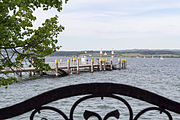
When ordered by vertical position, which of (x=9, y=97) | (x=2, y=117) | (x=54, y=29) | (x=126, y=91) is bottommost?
(x=9, y=97)

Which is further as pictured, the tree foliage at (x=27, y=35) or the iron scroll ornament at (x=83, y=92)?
the tree foliage at (x=27, y=35)

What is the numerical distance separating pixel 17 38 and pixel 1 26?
1.44 meters

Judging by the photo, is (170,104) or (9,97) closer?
(170,104)

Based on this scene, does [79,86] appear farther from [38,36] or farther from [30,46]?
[38,36]

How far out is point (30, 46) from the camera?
473 centimetres

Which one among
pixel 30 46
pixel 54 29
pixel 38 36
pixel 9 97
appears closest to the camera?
pixel 30 46

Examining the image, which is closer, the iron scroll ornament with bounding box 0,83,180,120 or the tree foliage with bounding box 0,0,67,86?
the iron scroll ornament with bounding box 0,83,180,120

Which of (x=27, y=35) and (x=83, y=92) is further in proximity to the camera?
(x=27, y=35)

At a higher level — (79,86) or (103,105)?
(79,86)

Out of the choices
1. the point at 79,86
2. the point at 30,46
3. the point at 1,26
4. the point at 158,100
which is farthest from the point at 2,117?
the point at 30,46

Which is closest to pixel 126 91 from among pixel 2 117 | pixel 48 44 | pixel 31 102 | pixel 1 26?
pixel 31 102

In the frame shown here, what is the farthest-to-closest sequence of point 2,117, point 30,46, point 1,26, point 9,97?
point 9,97 → point 30,46 → point 1,26 → point 2,117

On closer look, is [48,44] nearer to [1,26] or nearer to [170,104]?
[1,26]

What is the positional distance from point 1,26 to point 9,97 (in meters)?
23.7
